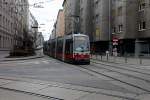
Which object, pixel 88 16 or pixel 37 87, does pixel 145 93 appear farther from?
pixel 88 16

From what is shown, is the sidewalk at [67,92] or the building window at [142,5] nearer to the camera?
the sidewalk at [67,92]

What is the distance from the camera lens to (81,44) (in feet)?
112

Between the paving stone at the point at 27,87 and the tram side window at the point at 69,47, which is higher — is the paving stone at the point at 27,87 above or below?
below

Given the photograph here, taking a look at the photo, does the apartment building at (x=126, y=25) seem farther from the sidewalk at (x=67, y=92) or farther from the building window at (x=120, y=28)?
the sidewalk at (x=67, y=92)

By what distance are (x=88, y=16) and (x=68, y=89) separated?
72.5m

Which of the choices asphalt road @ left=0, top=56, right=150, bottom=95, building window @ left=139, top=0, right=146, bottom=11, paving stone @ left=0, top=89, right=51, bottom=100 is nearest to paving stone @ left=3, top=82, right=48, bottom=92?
paving stone @ left=0, top=89, right=51, bottom=100

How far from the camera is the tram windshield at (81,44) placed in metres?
34.1

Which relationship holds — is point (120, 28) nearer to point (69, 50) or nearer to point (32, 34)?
point (69, 50)

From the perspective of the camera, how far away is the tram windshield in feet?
112

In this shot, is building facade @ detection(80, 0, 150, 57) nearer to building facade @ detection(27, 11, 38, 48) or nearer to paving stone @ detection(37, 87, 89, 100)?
building facade @ detection(27, 11, 38, 48)

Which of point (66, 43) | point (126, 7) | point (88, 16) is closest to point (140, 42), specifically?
point (126, 7)

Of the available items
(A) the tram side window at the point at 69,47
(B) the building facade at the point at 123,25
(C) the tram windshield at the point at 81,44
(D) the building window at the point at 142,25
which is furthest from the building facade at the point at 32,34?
(C) the tram windshield at the point at 81,44

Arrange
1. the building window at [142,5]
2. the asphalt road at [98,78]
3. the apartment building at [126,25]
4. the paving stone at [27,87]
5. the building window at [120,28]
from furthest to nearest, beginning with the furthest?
1. the building window at [120,28]
2. the apartment building at [126,25]
3. the building window at [142,5]
4. the asphalt road at [98,78]
5. the paving stone at [27,87]

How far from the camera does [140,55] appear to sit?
181ft
